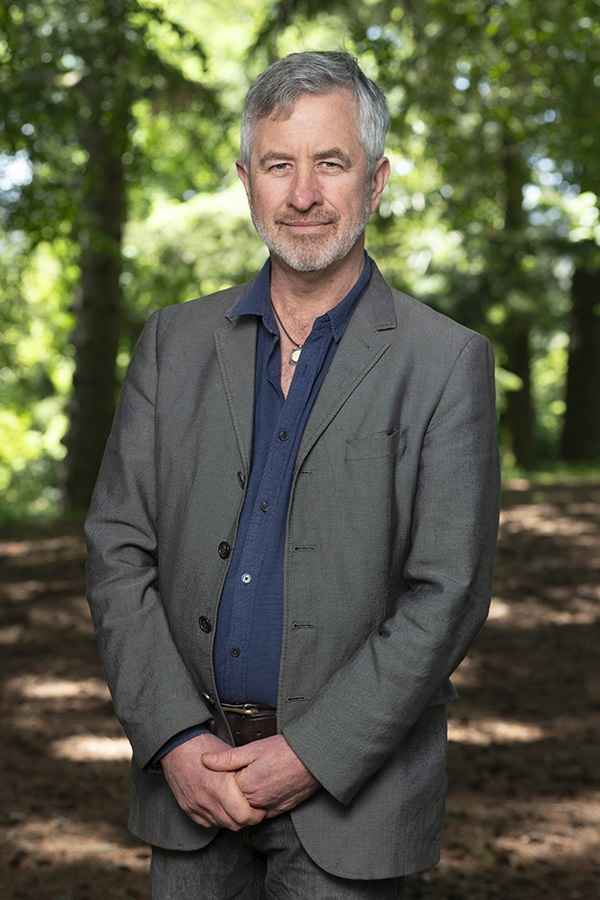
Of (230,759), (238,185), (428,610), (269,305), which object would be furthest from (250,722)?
(238,185)

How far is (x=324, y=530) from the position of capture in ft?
7.64

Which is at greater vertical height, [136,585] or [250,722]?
[136,585]

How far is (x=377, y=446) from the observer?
234 centimetres

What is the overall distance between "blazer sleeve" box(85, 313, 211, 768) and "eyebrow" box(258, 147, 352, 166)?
18.6 inches

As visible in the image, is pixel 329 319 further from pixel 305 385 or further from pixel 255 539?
pixel 255 539

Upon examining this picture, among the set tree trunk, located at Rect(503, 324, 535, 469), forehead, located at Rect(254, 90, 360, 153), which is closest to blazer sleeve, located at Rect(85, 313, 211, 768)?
forehead, located at Rect(254, 90, 360, 153)

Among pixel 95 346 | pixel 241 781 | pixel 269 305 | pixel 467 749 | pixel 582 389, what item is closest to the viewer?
pixel 241 781

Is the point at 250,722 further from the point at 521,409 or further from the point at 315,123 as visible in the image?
the point at 521,409

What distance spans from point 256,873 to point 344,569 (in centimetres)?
72

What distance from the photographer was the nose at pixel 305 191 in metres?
2.36

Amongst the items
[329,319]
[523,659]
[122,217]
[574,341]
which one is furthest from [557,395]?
[329,319]

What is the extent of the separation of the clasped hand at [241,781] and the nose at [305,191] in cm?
108

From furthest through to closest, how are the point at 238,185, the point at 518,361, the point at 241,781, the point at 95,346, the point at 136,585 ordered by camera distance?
the point at 518,361, the point at 238,185, the point at 95,346, the point at 136,585, the point at 241,781

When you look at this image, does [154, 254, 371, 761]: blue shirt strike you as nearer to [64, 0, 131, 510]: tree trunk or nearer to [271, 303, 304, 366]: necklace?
[271, 303, 304, 366]: necklace
